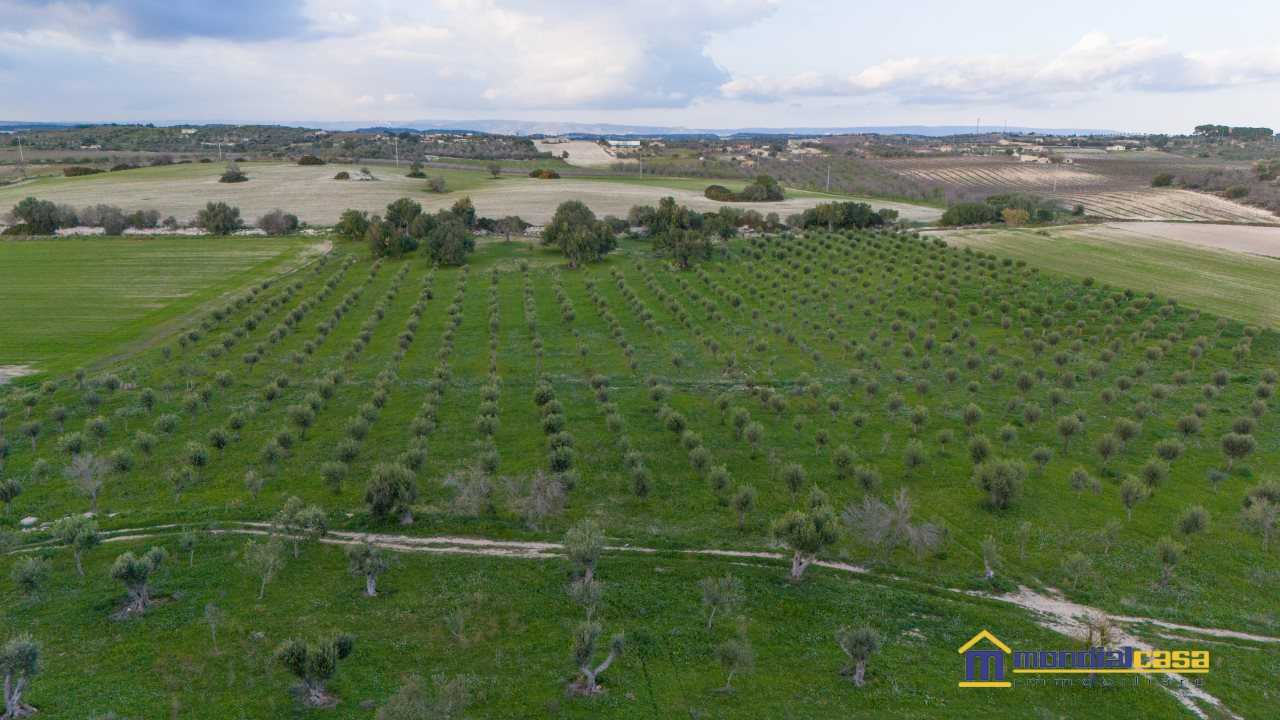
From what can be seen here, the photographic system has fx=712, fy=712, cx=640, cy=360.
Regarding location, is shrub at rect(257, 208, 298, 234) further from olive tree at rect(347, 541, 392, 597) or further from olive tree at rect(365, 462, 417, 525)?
olive tree at rect(347, 541, 392, 597)

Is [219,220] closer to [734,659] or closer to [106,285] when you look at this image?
[106,285]

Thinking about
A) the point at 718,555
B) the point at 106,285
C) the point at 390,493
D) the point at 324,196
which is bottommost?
the point at 718,555

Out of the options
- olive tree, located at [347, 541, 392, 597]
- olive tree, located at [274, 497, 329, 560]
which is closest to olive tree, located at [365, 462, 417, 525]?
olive tree, located at [274, 497, 329, 560]

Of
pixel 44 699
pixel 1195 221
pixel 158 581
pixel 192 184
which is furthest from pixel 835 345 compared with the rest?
pixel 192 184

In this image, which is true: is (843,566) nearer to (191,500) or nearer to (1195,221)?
(191,500)

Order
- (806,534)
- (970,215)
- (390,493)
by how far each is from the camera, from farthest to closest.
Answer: (970,215) < (390,493) < (806,534)

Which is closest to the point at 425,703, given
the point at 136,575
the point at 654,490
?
the point at 136,575

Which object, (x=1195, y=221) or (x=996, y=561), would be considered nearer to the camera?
(x=996, y=561)
